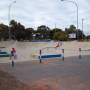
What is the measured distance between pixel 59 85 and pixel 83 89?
1.28 metres

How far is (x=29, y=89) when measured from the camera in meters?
10.5

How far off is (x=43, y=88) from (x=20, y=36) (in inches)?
4173

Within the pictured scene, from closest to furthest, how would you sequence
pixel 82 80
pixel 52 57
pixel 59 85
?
1. pixel 59 85
2. pixel 82 80
3. pixel 52 57

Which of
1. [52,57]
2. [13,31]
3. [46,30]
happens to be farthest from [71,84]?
[46,30]

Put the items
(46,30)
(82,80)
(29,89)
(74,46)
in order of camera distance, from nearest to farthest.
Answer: (29,89), (82,80), (74,46), (46,30)

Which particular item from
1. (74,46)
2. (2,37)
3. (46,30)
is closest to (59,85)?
(74,46)

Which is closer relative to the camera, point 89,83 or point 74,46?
point 89,83

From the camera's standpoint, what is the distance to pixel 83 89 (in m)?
10.9

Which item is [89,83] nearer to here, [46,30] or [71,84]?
[71,84]

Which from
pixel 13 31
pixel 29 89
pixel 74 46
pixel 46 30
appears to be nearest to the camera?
pixel 29 89

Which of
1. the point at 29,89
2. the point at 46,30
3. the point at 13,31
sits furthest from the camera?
the point at 46,30

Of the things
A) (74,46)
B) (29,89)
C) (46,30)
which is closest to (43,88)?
(29,89)

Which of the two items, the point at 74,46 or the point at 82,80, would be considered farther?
the point at 74,46

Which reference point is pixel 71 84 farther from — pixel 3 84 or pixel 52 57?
pixel 52 57
